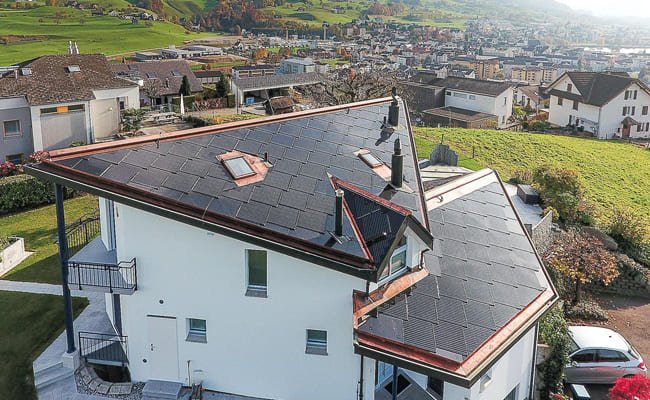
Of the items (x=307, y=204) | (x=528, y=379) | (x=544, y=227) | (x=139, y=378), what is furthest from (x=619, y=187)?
(x=139, y=378)

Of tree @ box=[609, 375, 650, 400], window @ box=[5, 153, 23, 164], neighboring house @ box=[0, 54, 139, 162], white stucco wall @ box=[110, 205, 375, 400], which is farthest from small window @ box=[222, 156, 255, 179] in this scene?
window @ box=[5, 153, 23, 164]

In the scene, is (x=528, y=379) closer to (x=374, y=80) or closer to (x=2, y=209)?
(x=2, y=209)

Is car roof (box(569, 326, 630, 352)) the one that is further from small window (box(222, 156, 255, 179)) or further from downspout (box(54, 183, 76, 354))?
downspout (box(54, 183, 76, 354))

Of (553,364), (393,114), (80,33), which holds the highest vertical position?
(80,33)

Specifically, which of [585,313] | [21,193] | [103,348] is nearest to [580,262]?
[585,313]

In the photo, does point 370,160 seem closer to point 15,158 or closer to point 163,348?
point 163,348

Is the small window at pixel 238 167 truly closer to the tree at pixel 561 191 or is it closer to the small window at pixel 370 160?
the small window at pixel 370 160

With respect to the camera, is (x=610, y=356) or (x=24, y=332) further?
(x=610, y=356)
